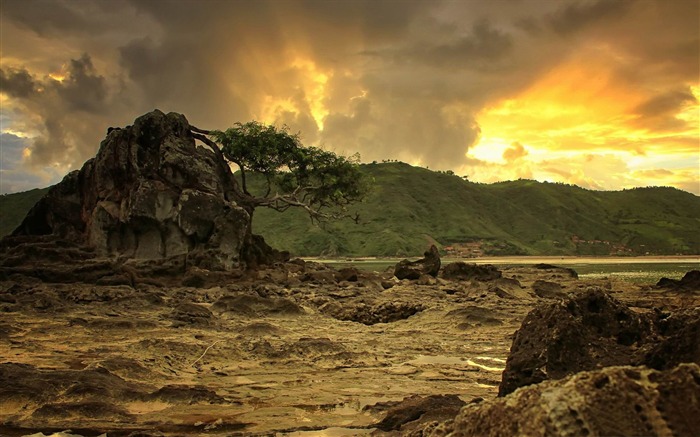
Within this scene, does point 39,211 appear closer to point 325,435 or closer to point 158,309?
point 158,309

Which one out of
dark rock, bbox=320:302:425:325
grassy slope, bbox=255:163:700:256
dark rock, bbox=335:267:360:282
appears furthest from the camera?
grassy slope, bbox=255:163:700:256

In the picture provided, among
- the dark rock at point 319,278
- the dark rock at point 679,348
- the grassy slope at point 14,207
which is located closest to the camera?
the dark rock at point 679,348

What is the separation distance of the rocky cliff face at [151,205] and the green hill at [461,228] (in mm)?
84767

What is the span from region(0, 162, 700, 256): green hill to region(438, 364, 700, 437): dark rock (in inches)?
4511

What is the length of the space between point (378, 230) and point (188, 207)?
11781 centimetres

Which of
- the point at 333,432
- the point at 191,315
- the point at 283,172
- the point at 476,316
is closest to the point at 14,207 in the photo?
the point at 283,172

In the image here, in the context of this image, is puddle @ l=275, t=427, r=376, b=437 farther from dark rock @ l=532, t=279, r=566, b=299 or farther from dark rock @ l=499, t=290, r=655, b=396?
dark rock @ l=532, t=279, r=566, b=299

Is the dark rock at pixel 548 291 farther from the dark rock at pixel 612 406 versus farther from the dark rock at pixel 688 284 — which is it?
the dark rock at pixel 612 406

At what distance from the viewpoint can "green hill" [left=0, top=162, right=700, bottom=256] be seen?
135m

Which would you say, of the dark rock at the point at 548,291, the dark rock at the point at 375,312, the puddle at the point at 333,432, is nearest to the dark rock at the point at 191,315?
the dark rock at the point at 375,312

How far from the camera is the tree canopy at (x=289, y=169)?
3972cm

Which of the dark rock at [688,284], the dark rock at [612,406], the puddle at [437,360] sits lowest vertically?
the puddle at [437,360]

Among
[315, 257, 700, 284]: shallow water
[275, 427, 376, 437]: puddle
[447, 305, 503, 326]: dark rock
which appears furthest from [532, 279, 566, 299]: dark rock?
[275, 427, 376, 437]: puddle

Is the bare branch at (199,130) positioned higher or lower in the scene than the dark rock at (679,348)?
higher
